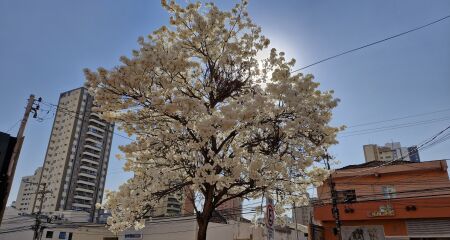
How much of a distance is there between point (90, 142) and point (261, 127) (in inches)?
4104

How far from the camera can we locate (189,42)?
10.3 meters

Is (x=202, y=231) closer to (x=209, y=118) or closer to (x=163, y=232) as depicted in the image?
(x=209, y=118)

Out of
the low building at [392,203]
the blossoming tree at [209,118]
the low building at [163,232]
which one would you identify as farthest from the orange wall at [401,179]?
the blossoming tree at [209,118]

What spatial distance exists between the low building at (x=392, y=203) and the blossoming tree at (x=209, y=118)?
16.1m

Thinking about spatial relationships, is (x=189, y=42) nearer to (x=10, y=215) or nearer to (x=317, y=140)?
(x=317, y=140)

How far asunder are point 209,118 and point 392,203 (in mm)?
23092

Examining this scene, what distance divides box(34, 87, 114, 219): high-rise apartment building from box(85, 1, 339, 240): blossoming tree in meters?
92.0

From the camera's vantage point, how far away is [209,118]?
7809 mm

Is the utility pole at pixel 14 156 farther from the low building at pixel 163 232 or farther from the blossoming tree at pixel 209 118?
the low building at pixel 163 232

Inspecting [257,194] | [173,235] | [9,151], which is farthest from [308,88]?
[173,235]

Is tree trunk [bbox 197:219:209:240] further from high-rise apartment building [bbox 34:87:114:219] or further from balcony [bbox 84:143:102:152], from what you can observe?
balcony [bbox 84:143:102:152]

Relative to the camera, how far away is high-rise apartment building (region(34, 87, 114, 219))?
313 ft

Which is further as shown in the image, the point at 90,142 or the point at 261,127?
the point at 90,142

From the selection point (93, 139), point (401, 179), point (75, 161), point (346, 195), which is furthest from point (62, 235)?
point (93, 139)
